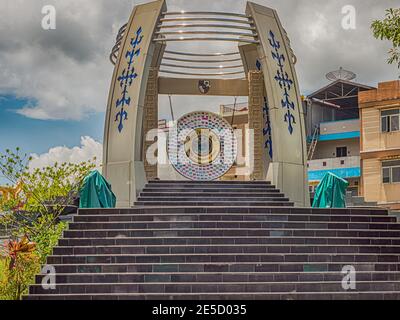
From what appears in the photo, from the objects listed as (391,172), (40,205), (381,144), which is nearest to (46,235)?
(40,205)

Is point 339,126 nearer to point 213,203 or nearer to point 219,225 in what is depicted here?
point 213,203

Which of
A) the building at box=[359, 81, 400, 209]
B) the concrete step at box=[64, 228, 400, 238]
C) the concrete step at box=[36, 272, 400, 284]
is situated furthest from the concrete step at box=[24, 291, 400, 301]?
the building at box=[359, 81, 400, 209]

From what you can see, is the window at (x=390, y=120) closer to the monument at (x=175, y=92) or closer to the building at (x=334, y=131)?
the building at (x=334, y=131)

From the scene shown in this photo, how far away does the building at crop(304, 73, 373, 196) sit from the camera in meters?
29.7

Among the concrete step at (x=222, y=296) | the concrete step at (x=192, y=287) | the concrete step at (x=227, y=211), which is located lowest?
the concrete step at (x=222, y=296)

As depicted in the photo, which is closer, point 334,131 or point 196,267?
point 196,267

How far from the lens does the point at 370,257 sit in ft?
35.1

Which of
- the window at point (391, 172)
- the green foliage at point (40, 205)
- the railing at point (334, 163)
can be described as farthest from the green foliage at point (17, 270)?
the railing at point (334, 163)

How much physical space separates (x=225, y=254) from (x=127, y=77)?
660cm

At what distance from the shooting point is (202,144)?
56.6ft

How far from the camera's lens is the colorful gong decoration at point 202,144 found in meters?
17.1

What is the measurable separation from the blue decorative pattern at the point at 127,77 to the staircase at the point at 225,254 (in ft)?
14.1

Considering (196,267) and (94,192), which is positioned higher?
(94,192)
